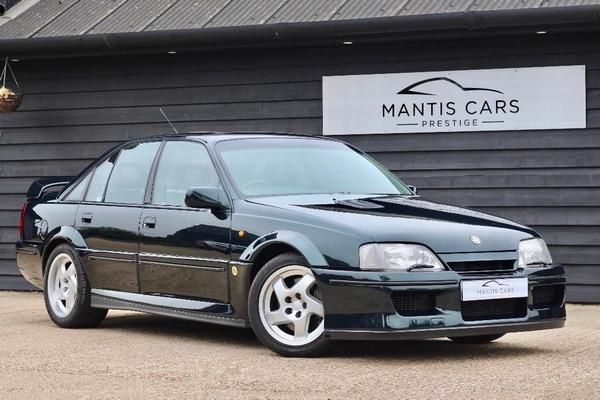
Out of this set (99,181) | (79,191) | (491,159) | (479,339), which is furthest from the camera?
(491,159)

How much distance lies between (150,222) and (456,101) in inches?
180

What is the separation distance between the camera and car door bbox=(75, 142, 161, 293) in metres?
8.70

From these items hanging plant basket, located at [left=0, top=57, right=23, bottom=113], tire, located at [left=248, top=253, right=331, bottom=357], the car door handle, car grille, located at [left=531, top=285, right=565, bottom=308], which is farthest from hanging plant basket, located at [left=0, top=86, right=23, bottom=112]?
car grille, located at [left=531, top=285, right=565, bottom=308]

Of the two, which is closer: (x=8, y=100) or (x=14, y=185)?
(x=8, y=100)

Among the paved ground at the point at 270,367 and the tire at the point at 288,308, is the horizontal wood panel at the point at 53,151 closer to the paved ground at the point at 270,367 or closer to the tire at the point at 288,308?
the paved ground at the point at 270,367

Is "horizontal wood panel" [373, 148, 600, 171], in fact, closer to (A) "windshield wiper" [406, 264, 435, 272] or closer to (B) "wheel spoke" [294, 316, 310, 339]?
(A) "windshield wiper" [406, 264, 435, 272]

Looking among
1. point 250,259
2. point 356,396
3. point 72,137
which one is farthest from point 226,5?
point 356,396

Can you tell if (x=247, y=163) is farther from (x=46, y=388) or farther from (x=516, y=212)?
(x=516, y=212)

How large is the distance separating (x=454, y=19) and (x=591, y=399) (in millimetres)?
6294

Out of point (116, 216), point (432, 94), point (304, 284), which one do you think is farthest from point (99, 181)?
point (432, 94)

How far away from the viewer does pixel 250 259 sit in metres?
7.59

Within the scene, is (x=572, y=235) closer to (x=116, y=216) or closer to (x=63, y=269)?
(x=116, y=216)

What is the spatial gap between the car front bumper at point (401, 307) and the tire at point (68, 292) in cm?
268

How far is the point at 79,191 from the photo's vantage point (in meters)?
9.58
